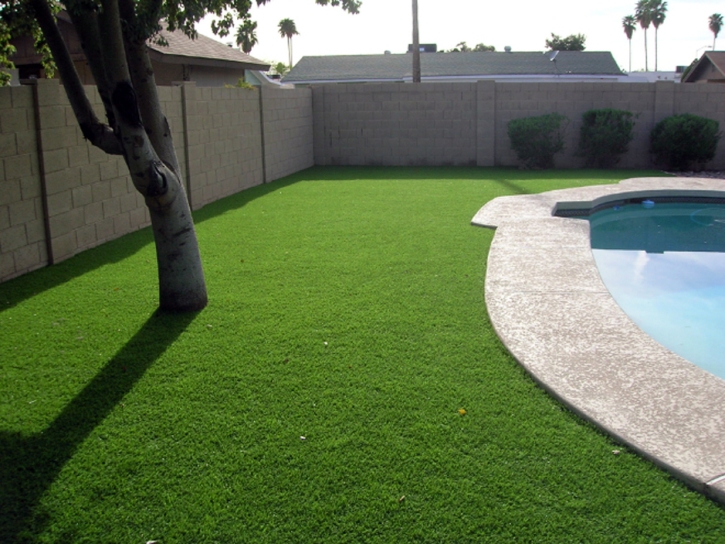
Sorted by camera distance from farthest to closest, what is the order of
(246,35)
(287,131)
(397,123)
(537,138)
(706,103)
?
(397,123)
(706,103)
(537,138)
(287,131)
(246,35)

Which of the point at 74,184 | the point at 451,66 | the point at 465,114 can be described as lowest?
the point at 74,184

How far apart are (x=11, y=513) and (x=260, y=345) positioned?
2.23 meters

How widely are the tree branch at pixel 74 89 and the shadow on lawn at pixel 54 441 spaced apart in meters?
1.47

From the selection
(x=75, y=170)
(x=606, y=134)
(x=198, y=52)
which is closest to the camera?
(x=75, y=170)

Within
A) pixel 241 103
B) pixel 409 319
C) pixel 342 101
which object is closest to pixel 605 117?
pixel 342 101

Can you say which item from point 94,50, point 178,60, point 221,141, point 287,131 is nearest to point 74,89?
point 94,50

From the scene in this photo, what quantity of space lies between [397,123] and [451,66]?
2395 centimetres

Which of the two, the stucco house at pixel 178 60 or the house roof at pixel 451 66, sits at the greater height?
the house roof at pixel 451 66

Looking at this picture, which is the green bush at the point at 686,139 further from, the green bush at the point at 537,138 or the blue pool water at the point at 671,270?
the blue pool water at the point at 671,270

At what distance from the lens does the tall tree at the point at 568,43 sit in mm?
66375

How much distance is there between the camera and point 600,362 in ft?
15.2

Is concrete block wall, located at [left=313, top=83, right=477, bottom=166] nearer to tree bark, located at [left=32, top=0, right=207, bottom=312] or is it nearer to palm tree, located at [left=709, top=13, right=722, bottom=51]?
tree bark, located at [left=32, top=0, right=207, bottom=312]

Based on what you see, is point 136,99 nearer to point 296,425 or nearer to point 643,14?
point 296,425

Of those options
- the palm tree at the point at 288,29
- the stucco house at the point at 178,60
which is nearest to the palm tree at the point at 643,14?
the palm tree at the point at 288,29
